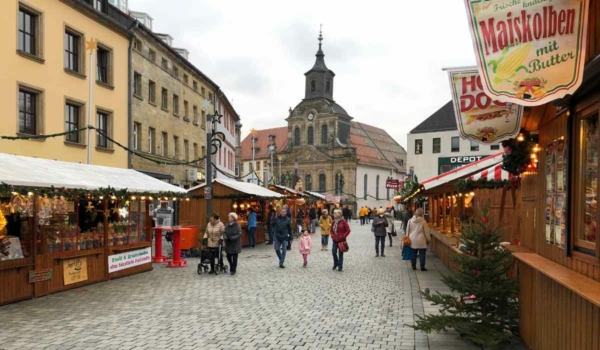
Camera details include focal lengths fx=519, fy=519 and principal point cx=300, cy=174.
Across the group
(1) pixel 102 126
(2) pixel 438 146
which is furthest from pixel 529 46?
(2) pixel 438 146

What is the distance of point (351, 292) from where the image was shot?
433 inches

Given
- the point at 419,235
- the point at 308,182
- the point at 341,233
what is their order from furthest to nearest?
the point at 308,182
the point at 341,233
the point at 419,235

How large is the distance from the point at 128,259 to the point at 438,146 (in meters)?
45.6

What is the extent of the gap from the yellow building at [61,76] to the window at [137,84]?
1.58 meters

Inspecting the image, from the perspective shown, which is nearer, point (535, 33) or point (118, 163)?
point (535, 33)

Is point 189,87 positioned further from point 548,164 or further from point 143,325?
point 548,164

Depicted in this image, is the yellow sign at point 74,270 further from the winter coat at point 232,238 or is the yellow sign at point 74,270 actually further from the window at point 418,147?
the window at point 418,147

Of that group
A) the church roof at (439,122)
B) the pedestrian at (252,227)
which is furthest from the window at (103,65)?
the church roof at (439,122)

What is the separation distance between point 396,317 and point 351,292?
2.43 meters

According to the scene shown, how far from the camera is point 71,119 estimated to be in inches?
835

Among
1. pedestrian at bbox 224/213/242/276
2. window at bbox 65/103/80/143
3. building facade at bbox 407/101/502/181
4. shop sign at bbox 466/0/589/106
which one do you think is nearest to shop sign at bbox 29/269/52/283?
pedestrian at bbox 224/213/242/276

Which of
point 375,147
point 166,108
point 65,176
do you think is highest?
point 375,147

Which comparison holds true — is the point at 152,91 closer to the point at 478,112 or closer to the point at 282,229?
the point at 282,229

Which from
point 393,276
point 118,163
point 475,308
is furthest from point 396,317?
point 118,163
